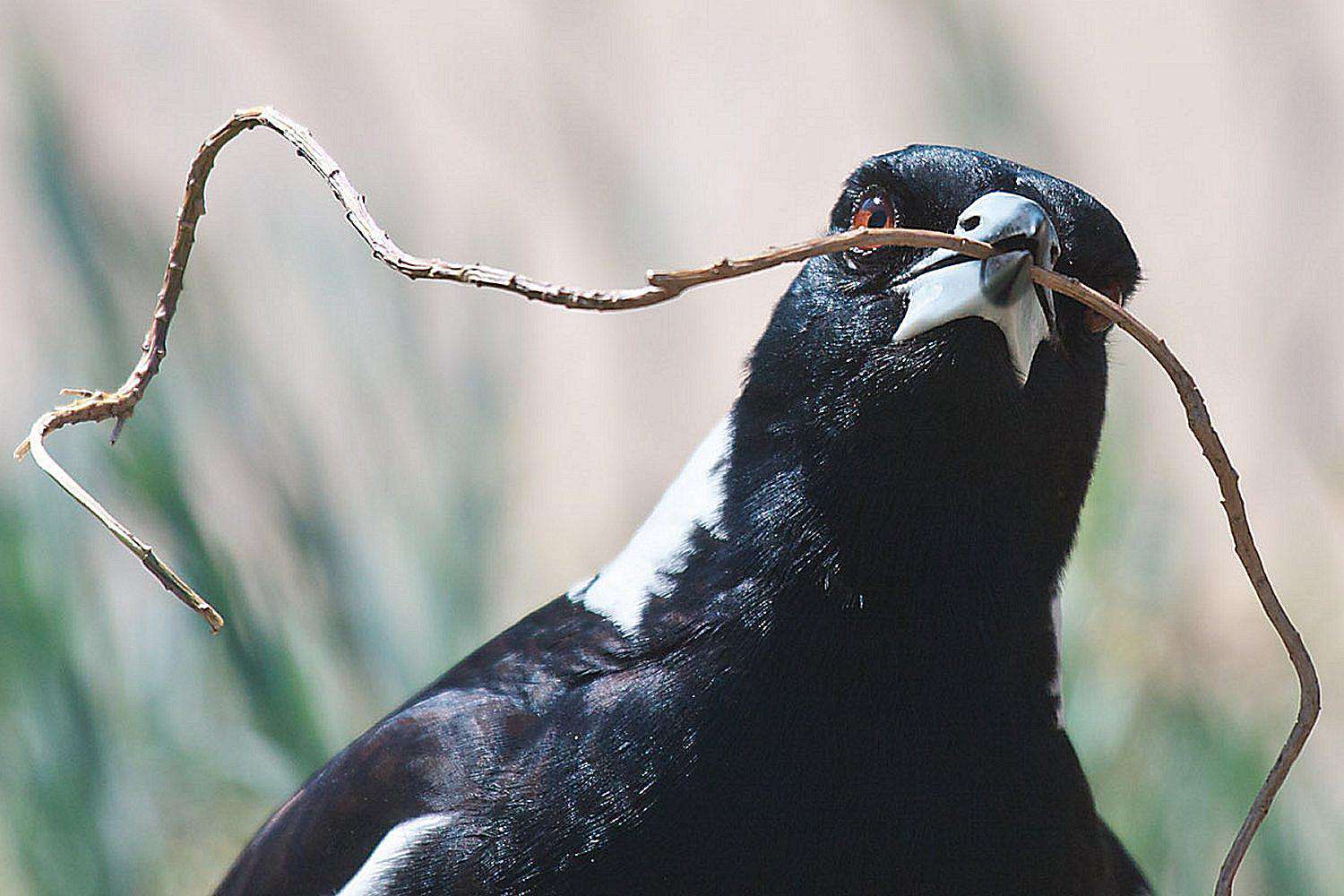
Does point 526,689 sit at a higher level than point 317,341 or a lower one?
lower

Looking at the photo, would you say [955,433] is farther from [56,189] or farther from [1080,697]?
[56,189]

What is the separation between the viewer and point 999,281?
1102 mm

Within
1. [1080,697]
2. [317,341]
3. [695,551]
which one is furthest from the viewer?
[317,341]

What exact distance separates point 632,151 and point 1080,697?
1.13m

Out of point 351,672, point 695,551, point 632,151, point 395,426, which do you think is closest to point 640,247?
point 632,151

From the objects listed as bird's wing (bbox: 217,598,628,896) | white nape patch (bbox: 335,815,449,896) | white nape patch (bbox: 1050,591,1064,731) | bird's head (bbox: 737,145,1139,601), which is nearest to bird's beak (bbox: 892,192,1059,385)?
bird's head (bbox: 737,145,1139,601)

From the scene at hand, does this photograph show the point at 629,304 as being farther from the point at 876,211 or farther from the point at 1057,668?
the point at 1057,668

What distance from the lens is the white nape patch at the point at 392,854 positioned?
3.88 feet

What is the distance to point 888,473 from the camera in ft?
3.92

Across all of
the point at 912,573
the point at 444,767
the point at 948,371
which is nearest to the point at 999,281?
the point at 948,371

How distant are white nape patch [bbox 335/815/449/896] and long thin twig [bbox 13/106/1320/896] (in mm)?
302

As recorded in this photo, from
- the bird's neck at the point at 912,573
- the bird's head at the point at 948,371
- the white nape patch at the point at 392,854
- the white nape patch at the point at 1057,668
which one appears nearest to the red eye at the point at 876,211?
the bird's head at the point at 948,371

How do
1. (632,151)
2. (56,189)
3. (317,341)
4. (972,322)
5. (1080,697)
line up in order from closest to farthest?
(972,322), (1080,697), (56,189), (317,341), (632,151)

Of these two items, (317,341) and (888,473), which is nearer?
(888,473)
